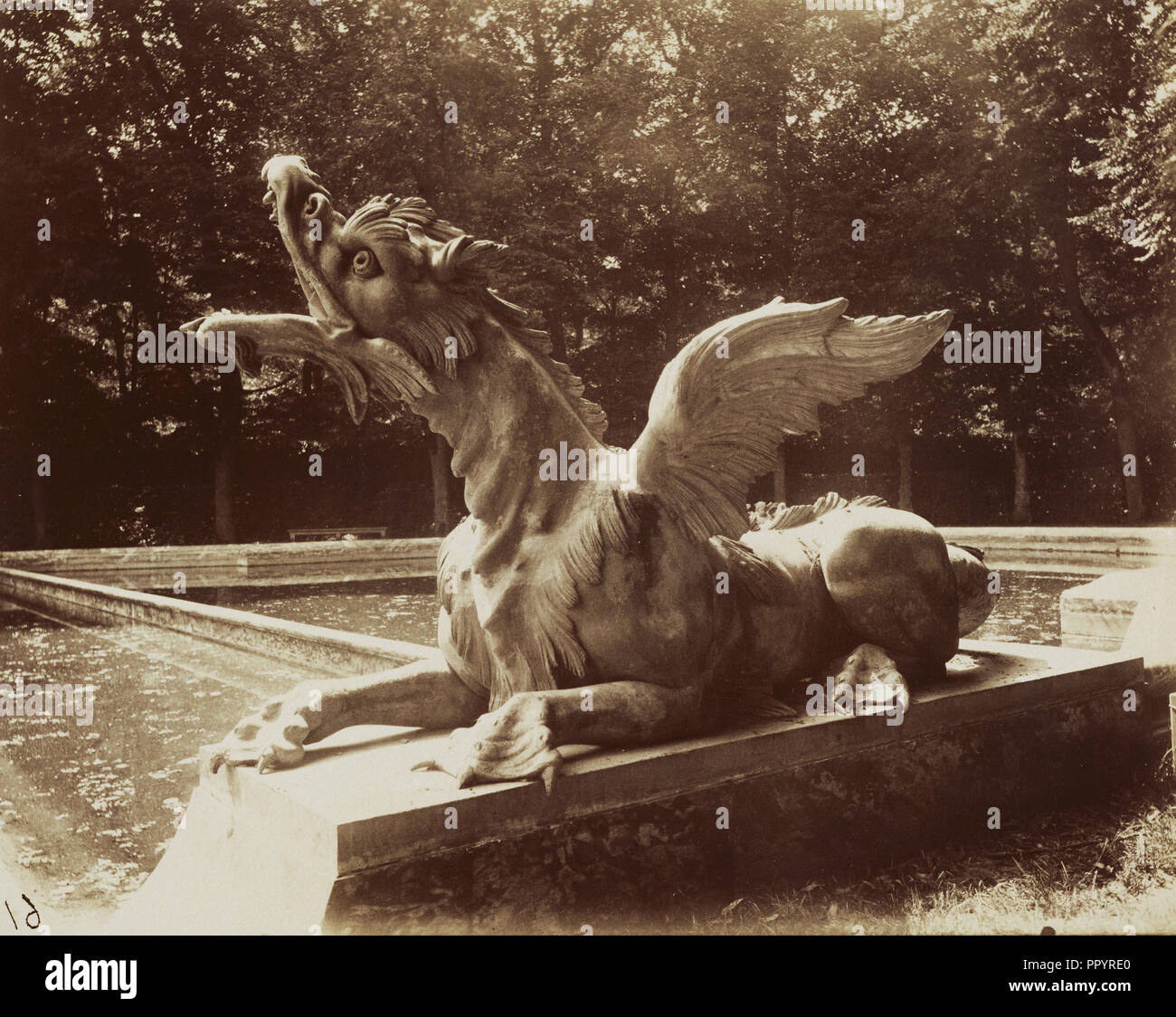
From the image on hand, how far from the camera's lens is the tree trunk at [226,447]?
869 inches

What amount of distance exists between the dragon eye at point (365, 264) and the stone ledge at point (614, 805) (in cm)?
128

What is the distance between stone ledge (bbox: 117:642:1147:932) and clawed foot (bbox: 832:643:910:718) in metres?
0.06

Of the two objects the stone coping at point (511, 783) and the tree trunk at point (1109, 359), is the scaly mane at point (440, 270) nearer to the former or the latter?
the stone coping at point (511, 783)


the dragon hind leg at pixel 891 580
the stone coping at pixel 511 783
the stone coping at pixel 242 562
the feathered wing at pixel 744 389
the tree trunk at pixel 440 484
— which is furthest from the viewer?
the tree trunk at pixel 440 484

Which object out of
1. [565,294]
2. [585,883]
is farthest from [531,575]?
[565,294]

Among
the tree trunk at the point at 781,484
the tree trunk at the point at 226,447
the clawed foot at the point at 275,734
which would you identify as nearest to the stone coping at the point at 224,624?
the clawed foot at the point at 275,734

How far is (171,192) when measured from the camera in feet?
69.9

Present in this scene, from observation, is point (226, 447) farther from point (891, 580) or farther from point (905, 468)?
point (891, 580)

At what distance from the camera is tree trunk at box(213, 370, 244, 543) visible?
2208cm

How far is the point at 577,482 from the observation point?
3217 millimetres

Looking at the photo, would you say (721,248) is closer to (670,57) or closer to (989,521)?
(670,57)

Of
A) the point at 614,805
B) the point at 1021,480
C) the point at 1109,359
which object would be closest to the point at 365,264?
the point at 614,805

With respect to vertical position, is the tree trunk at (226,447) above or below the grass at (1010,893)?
above

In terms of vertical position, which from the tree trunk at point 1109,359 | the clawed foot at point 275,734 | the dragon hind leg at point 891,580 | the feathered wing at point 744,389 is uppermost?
the tree trunk at point 1109,359
